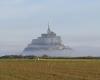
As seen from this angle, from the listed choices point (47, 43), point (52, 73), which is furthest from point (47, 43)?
point (52, 73)

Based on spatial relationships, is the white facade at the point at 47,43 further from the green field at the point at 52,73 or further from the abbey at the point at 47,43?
the green field at the point at 52,73

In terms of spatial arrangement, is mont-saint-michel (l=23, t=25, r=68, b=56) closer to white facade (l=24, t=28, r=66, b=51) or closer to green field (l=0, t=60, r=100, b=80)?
white facade (l=24, t=28, r=66, b=51)

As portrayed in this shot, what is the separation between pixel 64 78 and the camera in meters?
28.2

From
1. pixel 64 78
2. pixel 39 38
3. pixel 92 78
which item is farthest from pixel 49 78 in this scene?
pixel 39 38

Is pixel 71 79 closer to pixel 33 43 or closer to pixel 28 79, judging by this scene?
pixel 28 79

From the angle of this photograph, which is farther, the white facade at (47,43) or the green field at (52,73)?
the white facade at (47,43)

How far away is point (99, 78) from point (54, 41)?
5087 inches

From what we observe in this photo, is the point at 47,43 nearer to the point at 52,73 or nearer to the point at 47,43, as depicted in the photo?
the point at 47,43

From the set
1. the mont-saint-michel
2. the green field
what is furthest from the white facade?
the green field

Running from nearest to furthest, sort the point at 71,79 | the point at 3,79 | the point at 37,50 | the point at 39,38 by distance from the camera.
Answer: the point at 71,79 < the point at 3,79 < the point at 37,50 < the point at 39,38

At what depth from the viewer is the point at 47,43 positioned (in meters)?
155

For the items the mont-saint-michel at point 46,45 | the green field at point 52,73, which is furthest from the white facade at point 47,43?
the green field at point 52,73

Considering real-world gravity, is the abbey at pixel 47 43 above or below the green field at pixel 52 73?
above

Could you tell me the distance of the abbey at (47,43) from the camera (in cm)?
14875
